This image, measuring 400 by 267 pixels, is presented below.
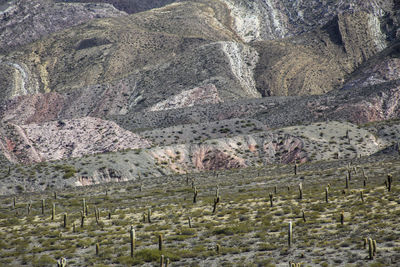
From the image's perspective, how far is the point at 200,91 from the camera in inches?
4931

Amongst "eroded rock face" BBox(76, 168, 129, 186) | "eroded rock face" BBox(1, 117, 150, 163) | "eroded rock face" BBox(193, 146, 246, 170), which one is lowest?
"eroded rock face" BBox(76, 168, 129, 186)

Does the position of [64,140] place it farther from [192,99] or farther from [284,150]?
[192,99]

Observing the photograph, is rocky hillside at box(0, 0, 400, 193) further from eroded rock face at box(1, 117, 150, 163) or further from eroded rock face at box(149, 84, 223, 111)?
eroded rock face at box(149, 84, 223, 111)

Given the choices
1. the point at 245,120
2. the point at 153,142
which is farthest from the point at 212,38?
the point at 153,142

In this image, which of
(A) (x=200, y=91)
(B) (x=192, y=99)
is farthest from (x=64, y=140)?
(A) (x=200, y=91)

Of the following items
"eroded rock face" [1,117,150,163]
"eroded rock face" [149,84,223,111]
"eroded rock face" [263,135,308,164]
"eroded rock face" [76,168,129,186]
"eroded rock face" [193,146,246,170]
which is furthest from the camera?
"eroded rock face" [149,84,223,111]

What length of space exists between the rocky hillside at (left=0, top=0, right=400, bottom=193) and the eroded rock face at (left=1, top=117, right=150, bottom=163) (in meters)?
0.24

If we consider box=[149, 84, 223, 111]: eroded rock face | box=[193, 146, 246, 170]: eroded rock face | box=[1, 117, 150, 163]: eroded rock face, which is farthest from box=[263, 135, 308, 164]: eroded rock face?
box=[149, 84, 223, 111]: eroded rock face

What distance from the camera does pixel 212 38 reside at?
167500mm

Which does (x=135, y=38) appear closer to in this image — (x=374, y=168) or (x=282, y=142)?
(x=282, y=142)

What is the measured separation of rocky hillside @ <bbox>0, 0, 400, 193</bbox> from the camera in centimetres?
7556

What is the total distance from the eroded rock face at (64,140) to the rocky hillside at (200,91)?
0.24 meters

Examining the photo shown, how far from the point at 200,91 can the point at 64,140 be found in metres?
43.6

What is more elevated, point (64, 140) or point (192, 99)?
point (192, 99)
